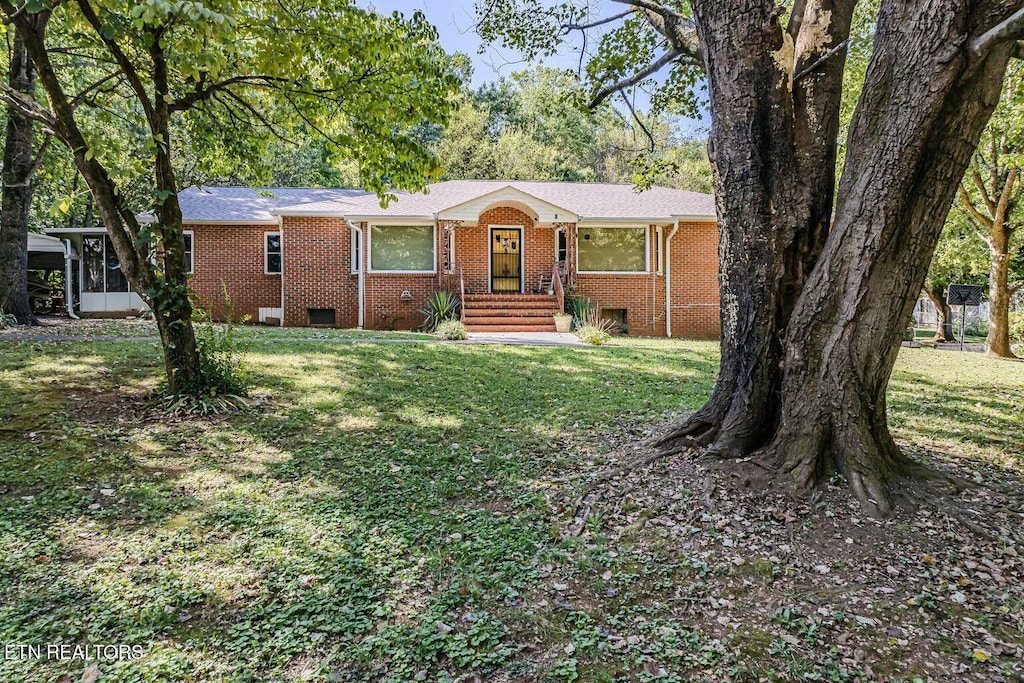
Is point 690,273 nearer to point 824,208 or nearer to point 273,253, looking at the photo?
point 273,253

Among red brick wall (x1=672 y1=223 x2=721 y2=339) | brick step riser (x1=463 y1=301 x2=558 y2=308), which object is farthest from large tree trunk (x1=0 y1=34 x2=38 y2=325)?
red brick wall (x1=672 y1=223 x2=721 y2=339)

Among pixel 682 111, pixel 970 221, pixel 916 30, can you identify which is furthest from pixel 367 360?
pixel 970 221

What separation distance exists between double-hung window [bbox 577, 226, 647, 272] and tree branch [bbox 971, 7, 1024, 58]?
14.4m

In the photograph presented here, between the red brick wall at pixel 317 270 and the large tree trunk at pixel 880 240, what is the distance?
600 inches

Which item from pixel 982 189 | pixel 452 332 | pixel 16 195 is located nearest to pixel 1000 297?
pixel 982 189

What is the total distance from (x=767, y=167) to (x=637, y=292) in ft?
44.3

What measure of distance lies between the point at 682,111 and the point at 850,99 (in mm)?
4971

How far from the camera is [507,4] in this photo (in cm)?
756

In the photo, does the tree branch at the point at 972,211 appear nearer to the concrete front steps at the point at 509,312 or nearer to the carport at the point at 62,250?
the concrete front steps at the point at 509,312

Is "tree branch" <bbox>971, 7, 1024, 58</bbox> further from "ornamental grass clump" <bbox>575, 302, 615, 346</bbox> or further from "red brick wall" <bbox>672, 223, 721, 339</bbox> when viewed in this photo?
"red brick wall" <bbox>672, 223, 721, 339</bbox>

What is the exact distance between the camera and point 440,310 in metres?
15.7

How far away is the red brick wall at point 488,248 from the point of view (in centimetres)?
1709

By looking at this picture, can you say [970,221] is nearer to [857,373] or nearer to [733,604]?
[857,373]

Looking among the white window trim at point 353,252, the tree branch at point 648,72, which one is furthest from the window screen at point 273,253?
the tree branch at point 648,72
